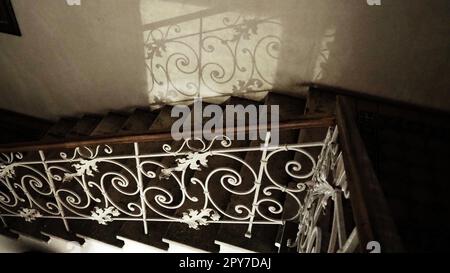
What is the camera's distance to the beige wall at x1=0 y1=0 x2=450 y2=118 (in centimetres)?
292

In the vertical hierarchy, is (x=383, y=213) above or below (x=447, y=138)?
above

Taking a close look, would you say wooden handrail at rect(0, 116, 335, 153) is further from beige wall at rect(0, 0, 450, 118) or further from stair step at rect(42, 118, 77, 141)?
stair step at rect(42, 118, 77, 141)

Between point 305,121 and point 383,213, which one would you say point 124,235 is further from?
point 383,213

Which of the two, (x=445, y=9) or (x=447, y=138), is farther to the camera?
(x=447, y=138)

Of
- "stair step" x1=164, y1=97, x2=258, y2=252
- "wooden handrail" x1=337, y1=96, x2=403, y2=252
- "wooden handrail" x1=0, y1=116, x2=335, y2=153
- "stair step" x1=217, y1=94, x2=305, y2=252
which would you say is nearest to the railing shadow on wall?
"stair step" x1=217, y1=94, x2=305, y2=252

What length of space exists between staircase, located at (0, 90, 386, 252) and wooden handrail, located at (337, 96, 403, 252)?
0.12 metres

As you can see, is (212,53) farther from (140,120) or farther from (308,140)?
(308,140)

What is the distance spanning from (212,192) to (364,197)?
5.72 feet

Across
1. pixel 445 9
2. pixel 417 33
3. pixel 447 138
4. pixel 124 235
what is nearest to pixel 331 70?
pixel 417 33

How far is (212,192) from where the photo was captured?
2.83m

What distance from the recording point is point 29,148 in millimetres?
2398

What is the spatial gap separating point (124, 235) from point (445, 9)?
300 cm

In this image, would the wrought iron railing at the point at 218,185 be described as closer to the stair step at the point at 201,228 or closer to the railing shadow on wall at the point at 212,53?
the stair step at the point at 201,228

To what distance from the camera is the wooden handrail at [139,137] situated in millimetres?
1753
